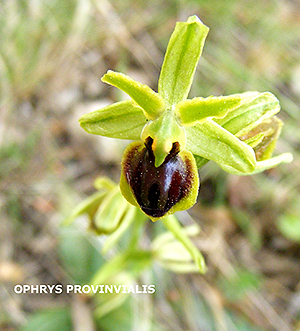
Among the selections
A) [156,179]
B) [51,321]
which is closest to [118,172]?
[51,321]

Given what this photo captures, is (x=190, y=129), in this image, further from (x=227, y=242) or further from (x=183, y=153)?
(x=227, y=242)

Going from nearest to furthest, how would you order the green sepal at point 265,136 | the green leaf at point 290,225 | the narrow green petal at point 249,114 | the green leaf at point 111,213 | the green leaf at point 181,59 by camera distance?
1. the green leaf at point 181,59
2. the narrow green petal at point 249,114
3. the green sepal at point 265,136
4. the green leaf at point 111,213
5. the green leaf at point 290,225

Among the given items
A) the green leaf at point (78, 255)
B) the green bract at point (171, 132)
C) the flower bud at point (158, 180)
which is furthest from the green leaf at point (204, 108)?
the green leaf at point (78, 255)

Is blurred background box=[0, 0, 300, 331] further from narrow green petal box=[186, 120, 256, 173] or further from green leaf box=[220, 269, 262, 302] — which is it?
narrow green petal box=[186, 120, 256, 173]

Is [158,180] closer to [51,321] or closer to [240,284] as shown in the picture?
[51,321]

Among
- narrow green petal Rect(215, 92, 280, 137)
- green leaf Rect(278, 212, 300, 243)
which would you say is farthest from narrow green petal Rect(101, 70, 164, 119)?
green leaf Rect(278, 212, 300, 243)

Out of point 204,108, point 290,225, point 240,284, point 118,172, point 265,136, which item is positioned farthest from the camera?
point 118,172

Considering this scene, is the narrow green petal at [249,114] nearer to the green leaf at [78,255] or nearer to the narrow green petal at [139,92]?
the narrow green petal at [139,92]
